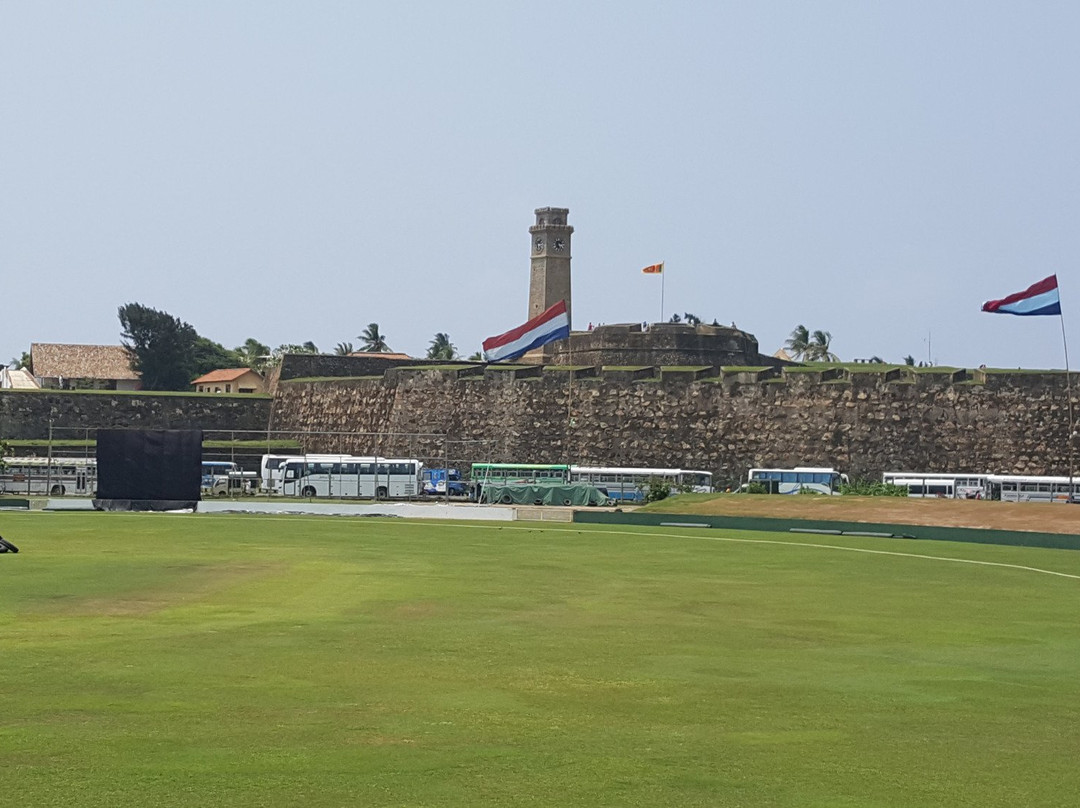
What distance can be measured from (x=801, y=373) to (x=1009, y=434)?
7.41 meters

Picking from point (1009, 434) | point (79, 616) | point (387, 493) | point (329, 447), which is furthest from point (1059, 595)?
point (329, 447)

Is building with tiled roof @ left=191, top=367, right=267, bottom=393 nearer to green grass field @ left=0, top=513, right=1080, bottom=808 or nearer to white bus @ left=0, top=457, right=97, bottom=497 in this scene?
white bus @ left=0, top=457, right=97, bottom=497

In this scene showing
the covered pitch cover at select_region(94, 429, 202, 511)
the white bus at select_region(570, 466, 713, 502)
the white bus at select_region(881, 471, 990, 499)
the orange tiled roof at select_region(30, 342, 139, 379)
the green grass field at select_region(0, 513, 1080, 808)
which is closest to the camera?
the green grass field at select_region(0, 513, 1080, 808)

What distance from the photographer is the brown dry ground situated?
3619 cm

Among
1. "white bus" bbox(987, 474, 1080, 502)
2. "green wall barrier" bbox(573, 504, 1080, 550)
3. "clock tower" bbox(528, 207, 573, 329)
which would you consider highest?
"clock tower" bbox(528, 207, 573, 329)

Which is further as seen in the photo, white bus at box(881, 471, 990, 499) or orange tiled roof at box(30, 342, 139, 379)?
orange tiled roof at box(30, 342, 139, 379)

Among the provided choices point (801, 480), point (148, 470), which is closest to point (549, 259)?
point (801, 480)

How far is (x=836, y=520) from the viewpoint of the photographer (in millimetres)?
37781

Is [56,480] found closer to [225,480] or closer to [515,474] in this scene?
[225,480]

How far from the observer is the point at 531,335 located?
178 feet

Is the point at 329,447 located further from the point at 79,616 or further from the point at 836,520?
the point at 79,616

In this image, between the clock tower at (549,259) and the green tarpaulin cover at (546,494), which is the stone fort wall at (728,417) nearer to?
the green tarpaulin cover at (546,494)

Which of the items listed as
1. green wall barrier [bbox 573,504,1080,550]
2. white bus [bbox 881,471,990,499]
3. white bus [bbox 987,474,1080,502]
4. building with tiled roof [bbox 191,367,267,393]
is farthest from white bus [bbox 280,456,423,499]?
building with tiled roof [bbox 191,367,267,393]

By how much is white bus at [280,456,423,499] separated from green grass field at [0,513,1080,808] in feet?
97.8
